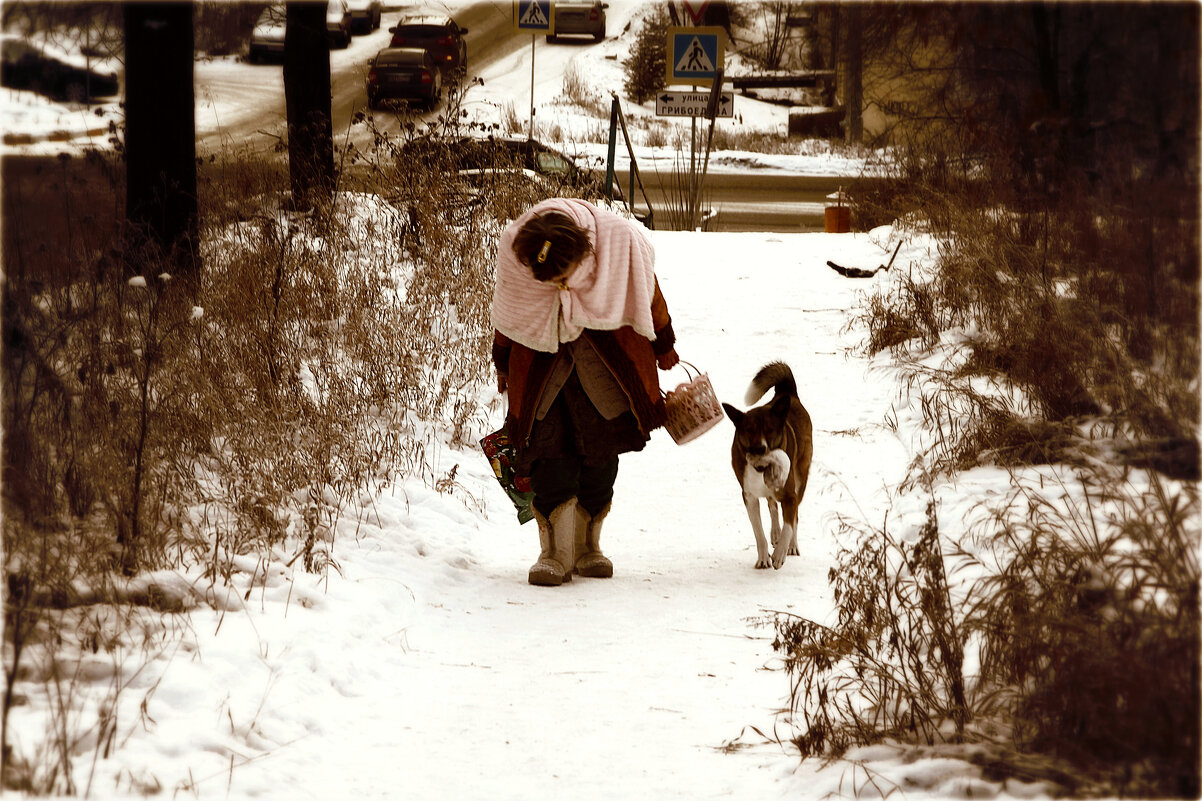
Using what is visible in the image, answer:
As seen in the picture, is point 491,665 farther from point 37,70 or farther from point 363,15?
point 363,15

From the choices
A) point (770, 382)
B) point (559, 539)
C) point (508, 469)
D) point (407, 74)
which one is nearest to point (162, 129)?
point (508, 469)

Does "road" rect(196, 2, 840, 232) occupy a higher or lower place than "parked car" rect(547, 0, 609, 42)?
lower

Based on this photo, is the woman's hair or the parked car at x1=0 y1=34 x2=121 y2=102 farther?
the parked car at x1=0 y1=34 x2=121 y2=102

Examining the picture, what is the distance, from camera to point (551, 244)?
5.70 meters

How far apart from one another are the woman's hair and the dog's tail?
1326mm

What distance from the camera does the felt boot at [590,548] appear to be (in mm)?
6211

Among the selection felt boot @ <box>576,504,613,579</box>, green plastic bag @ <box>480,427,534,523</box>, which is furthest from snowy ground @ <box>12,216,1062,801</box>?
green plastic bag @ <box>480,427,534,523</box>

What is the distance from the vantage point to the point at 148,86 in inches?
360

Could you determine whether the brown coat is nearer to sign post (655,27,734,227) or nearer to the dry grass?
the dry grass

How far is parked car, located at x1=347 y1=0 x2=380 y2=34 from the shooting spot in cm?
3966

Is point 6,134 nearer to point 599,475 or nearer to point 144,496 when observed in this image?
point 144,496

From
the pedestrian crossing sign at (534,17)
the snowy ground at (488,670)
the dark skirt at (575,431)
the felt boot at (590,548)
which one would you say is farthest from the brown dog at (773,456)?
the pedestrian crossing sign at (534,17)


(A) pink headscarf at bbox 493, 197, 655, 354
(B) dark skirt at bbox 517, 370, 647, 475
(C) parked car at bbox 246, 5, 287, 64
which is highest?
(C) parked car at bbox 246, 5, 287, 64

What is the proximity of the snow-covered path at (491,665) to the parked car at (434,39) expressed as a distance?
27.0 m
